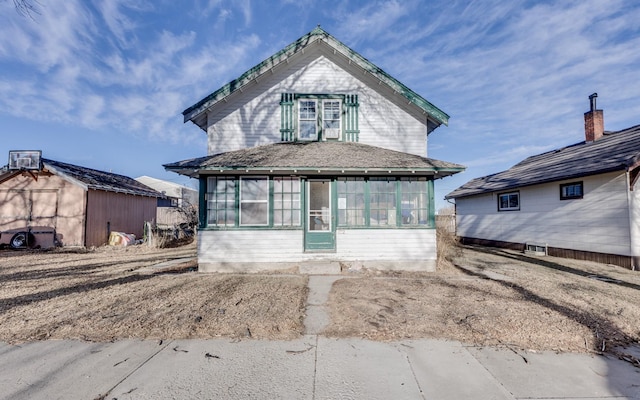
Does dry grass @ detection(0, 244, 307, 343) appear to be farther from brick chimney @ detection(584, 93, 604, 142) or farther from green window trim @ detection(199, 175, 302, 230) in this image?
brick chimney @ detection(584, 93, 604, 142)

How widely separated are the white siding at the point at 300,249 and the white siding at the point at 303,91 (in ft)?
10.9

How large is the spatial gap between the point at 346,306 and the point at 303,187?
4516 millimetres

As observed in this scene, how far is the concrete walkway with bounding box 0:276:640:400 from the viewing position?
3070 millimetres

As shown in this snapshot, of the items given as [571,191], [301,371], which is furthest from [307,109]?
[571,191]

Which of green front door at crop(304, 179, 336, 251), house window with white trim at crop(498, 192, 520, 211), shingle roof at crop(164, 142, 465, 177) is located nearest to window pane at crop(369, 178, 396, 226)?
shingle roof at crop(164, 142, 465, 177)

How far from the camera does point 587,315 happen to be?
515 centimetres

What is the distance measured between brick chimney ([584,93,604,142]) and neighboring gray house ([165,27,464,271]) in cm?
1027

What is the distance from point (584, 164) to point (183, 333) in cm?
1488

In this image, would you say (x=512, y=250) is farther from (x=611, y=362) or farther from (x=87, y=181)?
(x=87, y=181)

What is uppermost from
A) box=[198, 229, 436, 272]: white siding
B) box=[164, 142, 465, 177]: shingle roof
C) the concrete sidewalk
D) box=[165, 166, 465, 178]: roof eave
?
box=[164, 142, 465, 177]: shingle roof

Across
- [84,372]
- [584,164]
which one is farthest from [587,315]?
[584,164]

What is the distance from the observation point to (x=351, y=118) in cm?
1055

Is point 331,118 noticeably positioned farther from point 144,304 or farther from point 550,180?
point 550,180

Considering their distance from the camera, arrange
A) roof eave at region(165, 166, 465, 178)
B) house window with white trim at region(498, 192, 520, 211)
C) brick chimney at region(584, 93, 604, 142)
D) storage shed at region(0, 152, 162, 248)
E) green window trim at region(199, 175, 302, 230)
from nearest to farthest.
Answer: roof eave at region(165, 166, 465, 178), green window trim at region(199, 175, 302, 230), brick chimney at region(584, 93, 604, 142), house window with white trim at region(498, 192, 520, 211), storage shed at region(0, 152, 162, 248)
